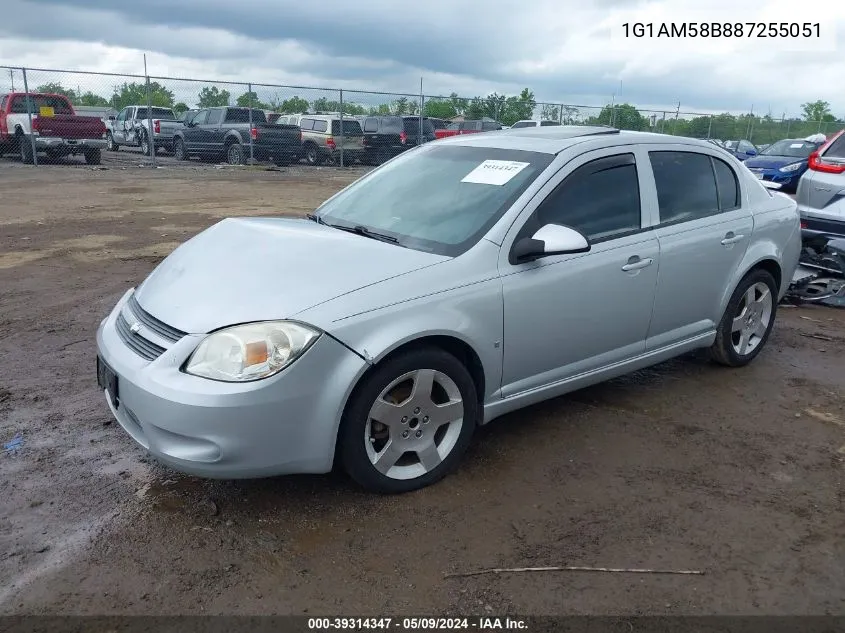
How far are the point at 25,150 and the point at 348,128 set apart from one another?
895 cm

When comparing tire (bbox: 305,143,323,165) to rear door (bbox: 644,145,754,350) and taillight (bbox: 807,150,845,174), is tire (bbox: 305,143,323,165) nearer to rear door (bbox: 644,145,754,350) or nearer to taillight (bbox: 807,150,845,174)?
taillight (bbox: 807,150,845,174)

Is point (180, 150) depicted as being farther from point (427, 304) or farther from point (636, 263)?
point (427, 304)

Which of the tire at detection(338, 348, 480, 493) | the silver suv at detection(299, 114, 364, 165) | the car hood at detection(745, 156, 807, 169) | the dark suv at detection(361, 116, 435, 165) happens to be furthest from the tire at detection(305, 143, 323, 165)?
the tire at detection(338, 348, 480, 493)

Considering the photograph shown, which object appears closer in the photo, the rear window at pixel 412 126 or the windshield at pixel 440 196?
the windshield at pixel 440 196

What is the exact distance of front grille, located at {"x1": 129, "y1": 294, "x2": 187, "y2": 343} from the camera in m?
3.03

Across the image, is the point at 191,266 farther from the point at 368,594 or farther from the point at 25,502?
the point at 368,594

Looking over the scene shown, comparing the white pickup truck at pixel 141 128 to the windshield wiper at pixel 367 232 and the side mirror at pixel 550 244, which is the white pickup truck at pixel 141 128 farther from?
the side mirror at pixel 550 244

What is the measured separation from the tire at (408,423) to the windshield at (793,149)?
16388 millimetres

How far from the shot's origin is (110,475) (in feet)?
11.3

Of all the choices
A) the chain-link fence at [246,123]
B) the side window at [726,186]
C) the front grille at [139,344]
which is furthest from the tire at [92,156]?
the side window at [726,186]

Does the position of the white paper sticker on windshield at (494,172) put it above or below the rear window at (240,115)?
below

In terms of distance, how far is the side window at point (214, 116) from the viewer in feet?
71.0

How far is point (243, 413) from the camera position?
2807mm

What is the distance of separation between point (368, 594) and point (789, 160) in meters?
16.8
